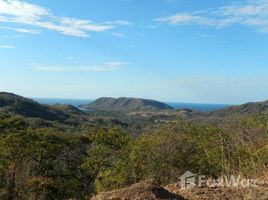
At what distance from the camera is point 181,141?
52.4 ft

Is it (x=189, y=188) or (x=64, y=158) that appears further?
(x=64, y=158)

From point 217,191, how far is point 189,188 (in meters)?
0.46

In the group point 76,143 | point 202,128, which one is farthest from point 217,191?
point 76,143

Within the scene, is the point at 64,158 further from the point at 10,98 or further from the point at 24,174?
the point at 10,98

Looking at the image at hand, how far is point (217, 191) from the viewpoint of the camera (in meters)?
6.30

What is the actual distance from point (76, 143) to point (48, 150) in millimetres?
9808

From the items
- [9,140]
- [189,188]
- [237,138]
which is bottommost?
[9,140]

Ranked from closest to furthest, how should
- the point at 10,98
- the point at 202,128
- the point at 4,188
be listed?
the point at 202,128 < the point at 4,188 < the point at 10,98

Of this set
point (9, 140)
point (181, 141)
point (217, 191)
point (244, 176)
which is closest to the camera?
point (217, 191)

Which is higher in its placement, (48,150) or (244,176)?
(244,176)

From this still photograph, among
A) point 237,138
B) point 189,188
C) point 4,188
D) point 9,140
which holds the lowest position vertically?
point 4,188

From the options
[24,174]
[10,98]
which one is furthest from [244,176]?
[10,98]

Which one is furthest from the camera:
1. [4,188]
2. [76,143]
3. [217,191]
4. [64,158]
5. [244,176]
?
[76,143]

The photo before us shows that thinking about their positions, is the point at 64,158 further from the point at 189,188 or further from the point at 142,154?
the point at 189,188
